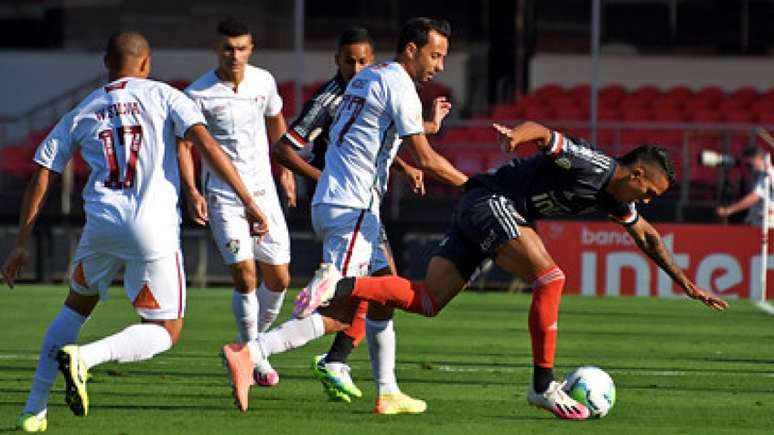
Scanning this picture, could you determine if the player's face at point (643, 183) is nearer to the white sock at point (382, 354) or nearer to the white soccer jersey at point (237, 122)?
the white sock at point (382, 354)

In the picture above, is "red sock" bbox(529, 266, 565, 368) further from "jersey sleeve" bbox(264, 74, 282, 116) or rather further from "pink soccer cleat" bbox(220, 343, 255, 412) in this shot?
"jersey sleeve" bbox(264, 74, 282, 116)

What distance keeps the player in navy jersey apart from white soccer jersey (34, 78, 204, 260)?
109 cm

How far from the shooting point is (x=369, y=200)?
928cm

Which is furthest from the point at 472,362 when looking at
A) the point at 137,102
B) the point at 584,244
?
the point at 584,244

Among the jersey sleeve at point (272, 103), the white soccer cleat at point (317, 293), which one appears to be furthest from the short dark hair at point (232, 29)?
the white soccer cleat at point (317, 293)

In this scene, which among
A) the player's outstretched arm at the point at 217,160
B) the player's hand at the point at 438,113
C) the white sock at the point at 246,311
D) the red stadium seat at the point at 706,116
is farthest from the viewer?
the red stadium seat at the point at 706,116

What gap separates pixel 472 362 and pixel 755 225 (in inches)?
314

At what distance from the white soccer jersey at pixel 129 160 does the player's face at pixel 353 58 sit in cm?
215

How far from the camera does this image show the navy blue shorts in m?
9.15

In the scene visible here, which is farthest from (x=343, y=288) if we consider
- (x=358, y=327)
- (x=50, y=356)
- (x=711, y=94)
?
(x=711, y=94)

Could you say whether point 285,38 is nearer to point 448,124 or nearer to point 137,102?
point 448,124

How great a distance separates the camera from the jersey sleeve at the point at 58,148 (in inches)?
323

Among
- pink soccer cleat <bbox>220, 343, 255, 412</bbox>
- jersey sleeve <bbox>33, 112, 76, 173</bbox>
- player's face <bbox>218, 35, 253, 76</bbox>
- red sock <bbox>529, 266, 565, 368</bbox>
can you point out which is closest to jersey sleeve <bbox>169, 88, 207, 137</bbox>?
jersey sleeve <bbox>33, 112, 76, 173</bbox>

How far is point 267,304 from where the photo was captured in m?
11.1
